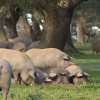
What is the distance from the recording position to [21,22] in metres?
39.4

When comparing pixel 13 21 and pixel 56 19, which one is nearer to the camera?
pixel 56 19

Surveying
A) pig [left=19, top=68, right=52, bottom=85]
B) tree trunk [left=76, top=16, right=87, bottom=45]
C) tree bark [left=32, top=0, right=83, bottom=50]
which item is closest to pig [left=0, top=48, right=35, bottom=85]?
pig [left=19, top=68, right=52, bottom=85]

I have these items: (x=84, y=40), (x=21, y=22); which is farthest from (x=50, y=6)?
(x=84, y=40)

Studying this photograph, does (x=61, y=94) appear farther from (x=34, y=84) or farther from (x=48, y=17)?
(x=48, y=17)

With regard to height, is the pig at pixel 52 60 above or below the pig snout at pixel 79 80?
above

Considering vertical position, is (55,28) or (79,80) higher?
(55,28)

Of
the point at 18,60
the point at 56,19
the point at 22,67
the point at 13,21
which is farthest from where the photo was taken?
the point at 13,21

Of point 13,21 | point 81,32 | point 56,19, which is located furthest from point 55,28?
point 81,32

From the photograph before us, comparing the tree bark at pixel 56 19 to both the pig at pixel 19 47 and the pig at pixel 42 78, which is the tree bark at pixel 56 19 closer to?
the pig at pixel 19 47

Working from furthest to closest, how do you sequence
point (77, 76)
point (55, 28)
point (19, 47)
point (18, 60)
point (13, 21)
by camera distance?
point (13, 21), point (19, 47), point (55, 28), point (77, 76), point (18, 60)

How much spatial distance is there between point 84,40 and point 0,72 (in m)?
49.2

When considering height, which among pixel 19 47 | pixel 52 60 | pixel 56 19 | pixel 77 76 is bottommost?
pixel 77 76

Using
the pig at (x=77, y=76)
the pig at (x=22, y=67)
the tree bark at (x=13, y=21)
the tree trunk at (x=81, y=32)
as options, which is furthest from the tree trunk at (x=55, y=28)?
the tree trunk at (x=81, y=32)

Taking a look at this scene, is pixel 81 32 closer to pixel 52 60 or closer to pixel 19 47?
pixel 19 47
